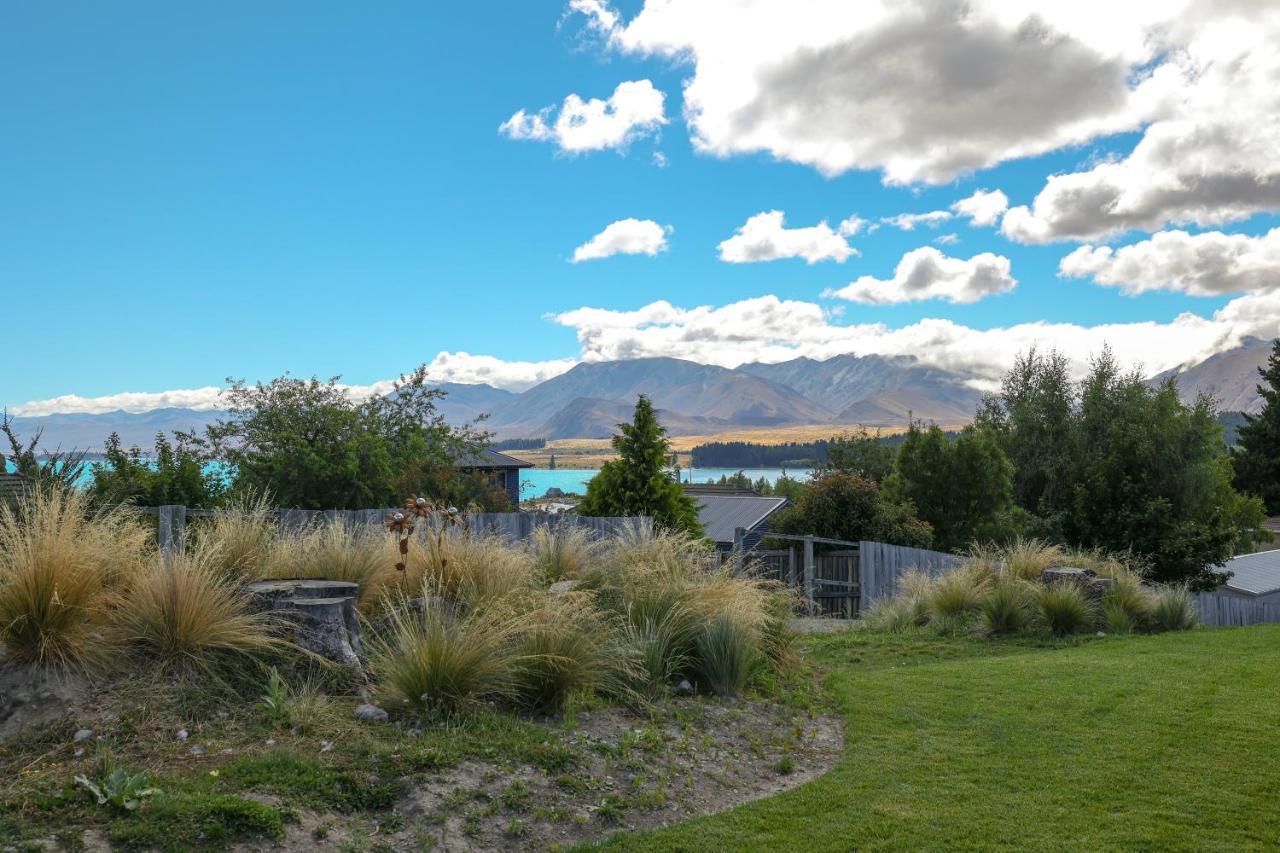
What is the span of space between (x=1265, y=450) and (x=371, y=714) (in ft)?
164

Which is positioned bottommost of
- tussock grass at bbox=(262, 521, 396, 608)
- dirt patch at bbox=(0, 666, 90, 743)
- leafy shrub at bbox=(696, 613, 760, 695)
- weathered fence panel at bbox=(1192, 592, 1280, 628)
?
weathered fence panel at bbox=(1192, 592, 1280, 628)

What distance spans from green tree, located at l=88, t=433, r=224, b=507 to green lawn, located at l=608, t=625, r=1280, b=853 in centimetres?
1153

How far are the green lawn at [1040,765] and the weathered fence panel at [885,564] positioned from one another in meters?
7.76

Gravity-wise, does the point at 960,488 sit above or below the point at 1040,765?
above

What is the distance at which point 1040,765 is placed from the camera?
5578 millimetres

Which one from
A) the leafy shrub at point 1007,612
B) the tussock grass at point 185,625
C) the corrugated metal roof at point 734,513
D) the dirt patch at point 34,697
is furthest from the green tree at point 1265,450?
the dirt patch at point 34,697

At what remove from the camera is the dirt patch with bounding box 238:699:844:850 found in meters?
4.09

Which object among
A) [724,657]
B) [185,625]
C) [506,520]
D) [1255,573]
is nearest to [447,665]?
[185,625]

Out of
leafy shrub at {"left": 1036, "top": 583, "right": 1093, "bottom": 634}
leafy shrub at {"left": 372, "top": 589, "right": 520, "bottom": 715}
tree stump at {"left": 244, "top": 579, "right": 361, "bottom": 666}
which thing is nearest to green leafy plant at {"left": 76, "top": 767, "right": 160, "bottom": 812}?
leafy shrub at {"left": 372, "top": 589, "right": 520, "bottom": 715}

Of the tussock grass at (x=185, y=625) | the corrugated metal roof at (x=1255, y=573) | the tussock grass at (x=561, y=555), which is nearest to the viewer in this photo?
the tussock grass at (x=185, y=625)

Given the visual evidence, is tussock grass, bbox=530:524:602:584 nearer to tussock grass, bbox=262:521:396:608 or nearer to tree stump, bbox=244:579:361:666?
tussock grass, bbox=262:521:396:608

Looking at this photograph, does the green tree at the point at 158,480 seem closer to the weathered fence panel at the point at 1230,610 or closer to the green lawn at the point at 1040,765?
the green lawn at the point at 1040,765

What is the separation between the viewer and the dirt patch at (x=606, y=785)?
4086 mm

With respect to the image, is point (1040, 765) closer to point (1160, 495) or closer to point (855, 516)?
point (855, 516)
